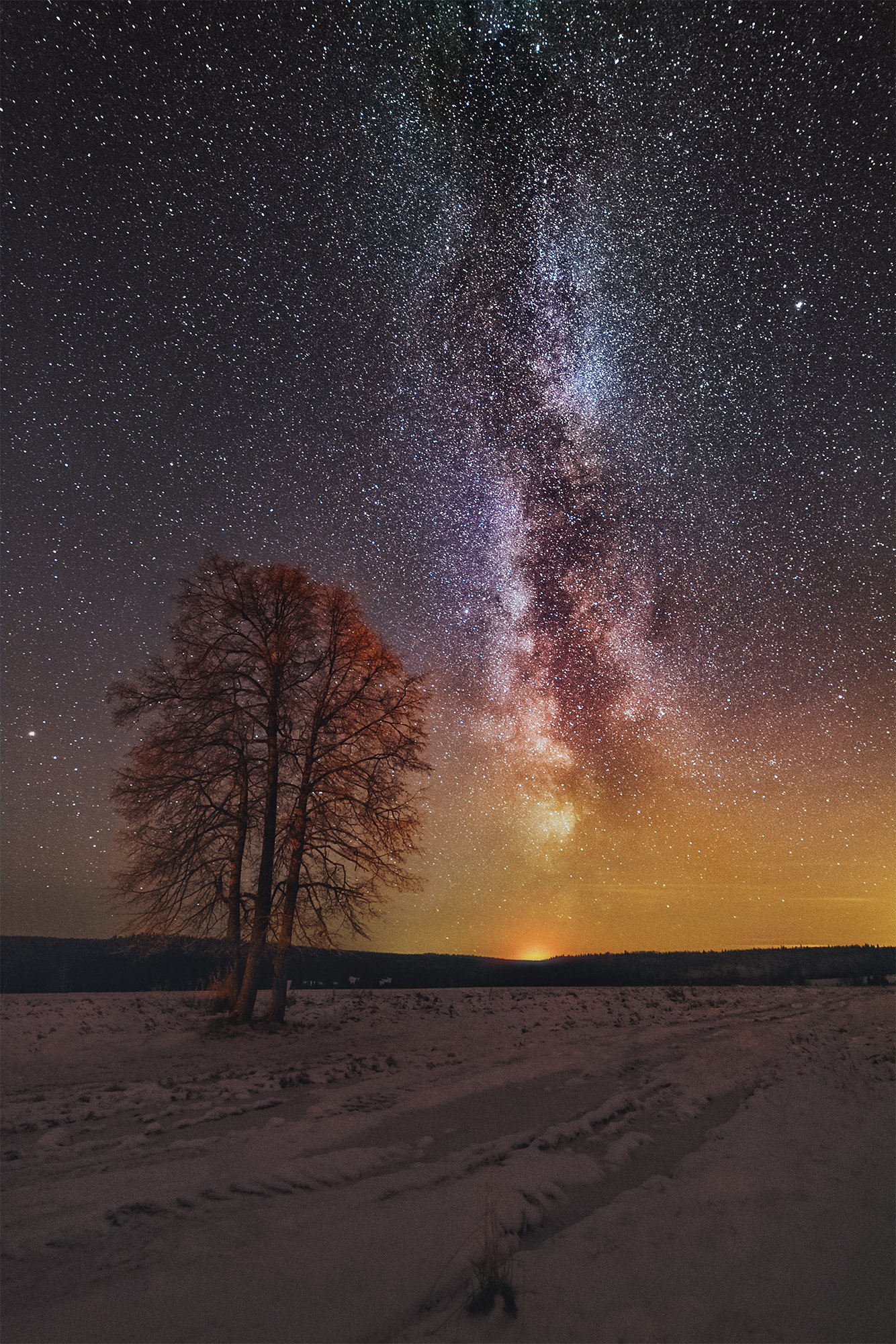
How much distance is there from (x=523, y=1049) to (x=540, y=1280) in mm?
8832

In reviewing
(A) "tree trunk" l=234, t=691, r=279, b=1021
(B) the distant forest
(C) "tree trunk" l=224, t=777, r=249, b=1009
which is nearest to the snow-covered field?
(A) "tree trunk" l=234, t=691, r=279, b=1021

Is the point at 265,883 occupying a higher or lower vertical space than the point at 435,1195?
higher

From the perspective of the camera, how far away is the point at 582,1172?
17.8 ft

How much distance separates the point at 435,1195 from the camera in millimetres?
4727

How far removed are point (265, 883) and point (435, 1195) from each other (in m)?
9.61

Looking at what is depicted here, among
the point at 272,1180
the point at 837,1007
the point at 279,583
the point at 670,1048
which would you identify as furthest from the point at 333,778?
the point at 837,1007

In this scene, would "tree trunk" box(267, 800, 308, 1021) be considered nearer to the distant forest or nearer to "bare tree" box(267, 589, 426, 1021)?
"bare tree" box(267, 589, 426, 1021)

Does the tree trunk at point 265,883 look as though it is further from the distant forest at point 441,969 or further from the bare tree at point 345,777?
the distant forest at point 441,969

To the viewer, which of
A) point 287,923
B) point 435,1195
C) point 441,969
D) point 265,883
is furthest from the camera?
point 441,969

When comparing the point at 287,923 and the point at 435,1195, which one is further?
the point at 287,923

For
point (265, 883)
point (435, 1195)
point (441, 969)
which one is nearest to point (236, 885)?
point (265, 883)

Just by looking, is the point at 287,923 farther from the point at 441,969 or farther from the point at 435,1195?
the point at 441,969

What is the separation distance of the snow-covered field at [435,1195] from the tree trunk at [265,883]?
7.32 feet

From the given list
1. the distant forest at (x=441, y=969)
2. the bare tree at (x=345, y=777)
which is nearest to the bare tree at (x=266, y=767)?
the bare tree at (x=345, y=777)
